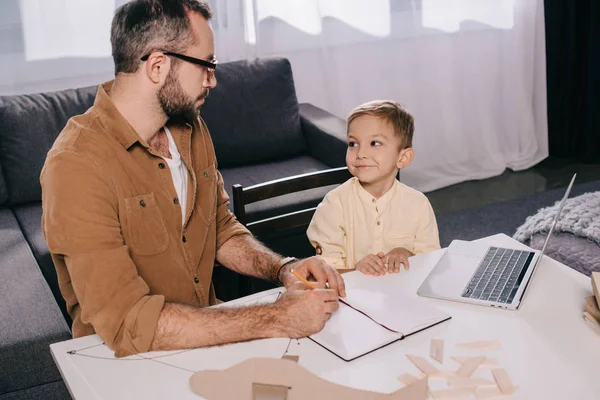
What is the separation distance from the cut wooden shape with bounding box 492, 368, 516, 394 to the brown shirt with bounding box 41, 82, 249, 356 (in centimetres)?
64

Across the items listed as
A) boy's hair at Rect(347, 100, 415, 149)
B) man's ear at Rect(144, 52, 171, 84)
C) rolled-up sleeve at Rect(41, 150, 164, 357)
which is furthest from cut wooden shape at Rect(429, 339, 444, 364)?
man's ear at Rect(144, 52, 171, 84)

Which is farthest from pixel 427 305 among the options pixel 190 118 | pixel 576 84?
pixel 576 84

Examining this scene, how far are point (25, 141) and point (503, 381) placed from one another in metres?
2.37

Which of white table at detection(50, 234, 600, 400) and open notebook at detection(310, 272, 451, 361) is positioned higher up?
open notebook at detection(310, 272, 451, 361)

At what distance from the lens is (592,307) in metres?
1.57

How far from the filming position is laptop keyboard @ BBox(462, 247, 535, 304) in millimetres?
1659

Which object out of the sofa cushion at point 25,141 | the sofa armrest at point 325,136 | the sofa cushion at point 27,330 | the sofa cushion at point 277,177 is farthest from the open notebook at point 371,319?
the sofa cushion at point 25,141

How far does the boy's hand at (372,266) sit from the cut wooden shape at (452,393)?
484 mm

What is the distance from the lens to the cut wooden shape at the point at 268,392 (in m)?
1.31

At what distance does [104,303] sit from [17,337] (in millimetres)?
731

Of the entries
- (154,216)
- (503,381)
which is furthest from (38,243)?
(503,381)

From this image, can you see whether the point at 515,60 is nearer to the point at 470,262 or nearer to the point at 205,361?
the point at 470,262

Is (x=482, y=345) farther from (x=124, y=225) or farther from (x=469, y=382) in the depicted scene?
(x=124, y=225)

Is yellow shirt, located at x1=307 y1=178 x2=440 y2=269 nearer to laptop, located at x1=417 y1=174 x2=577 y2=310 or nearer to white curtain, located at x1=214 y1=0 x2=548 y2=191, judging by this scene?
laptop, located at x1=417 y1=174 x2=577 y2=310
